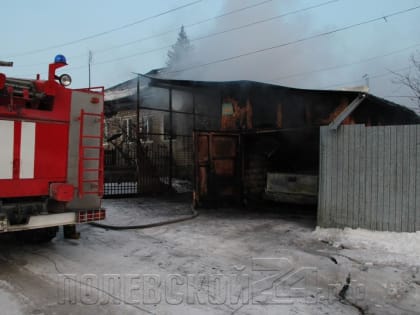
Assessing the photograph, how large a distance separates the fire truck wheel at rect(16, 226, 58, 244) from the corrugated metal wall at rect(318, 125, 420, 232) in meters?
5.00

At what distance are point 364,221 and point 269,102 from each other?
524cm

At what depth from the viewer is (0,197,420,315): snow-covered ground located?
12.6ft

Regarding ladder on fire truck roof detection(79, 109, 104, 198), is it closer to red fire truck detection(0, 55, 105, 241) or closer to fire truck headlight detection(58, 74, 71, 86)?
red fire truck detection(0, 55, 105, 241)

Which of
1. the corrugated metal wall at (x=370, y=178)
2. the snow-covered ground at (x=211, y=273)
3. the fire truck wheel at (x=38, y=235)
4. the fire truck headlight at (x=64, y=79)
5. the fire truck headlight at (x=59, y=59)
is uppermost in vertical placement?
the fire truck headlight at (x=59, y=59)

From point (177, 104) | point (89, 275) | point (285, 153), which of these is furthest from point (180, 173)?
point (89, 275)

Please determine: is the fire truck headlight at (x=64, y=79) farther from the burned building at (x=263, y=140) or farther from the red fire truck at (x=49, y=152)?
the burned building at (x=263, y=140)

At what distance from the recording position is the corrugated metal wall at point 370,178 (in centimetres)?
613

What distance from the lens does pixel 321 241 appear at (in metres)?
6.47

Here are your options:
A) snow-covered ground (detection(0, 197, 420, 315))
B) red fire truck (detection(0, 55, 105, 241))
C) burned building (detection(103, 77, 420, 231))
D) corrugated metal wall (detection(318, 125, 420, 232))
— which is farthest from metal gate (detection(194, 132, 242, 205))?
red fire truck (detection(0, 55, 105, 241))

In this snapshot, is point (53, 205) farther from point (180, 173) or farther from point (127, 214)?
point (180, 173)

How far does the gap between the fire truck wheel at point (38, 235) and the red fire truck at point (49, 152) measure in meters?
1.09

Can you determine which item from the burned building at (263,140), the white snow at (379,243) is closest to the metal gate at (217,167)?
the burned building at (263,140)

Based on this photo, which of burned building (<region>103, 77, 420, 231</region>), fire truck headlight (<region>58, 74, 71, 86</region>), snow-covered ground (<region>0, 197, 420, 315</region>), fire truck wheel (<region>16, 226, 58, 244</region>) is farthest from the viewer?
burned building (<region>103, 77, 420, 231</region>)

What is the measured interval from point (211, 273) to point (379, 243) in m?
3.00
